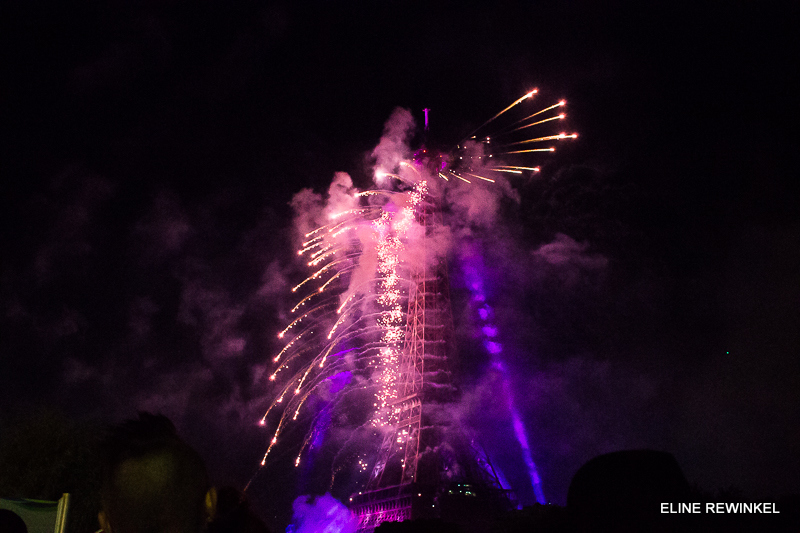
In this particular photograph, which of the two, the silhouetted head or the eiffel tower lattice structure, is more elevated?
the eiffel tower lattice structure

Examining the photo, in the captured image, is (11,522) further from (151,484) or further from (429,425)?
(429,425)

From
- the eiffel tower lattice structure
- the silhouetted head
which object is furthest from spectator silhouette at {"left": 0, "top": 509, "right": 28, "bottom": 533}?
the eiffel tower lattice structure

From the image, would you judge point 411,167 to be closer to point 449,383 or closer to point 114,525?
point 449,383

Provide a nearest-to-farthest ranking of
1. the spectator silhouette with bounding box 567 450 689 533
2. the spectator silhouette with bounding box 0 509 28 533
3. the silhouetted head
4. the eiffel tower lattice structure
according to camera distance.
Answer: the silhouetted head → the spectator silhouette with bounding box 567 450 689 533 → the spectator silhouette with bounding box 0 509 28 533 → the eiffel tower lattice structure

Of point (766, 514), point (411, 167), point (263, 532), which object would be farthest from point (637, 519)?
point (411, 167)

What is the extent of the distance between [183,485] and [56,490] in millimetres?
23058

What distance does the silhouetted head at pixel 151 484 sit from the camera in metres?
3.18

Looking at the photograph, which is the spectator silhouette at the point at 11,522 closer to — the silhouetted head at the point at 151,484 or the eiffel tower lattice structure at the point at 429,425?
the silhouetted head at the point at 151,484

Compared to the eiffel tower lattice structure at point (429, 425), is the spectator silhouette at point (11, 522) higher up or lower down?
lower down

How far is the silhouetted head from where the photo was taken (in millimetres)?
3184

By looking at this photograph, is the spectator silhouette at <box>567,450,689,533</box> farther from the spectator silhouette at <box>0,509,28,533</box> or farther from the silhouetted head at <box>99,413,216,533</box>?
the spectator silhouette at <box>0,509,28,533</box>

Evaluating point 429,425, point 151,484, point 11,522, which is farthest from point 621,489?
point 429,425

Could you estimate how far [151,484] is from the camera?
10.6 feet

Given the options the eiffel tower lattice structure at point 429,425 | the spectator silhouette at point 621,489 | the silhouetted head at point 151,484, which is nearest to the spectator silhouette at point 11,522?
the silhouetted head at point 151,484
